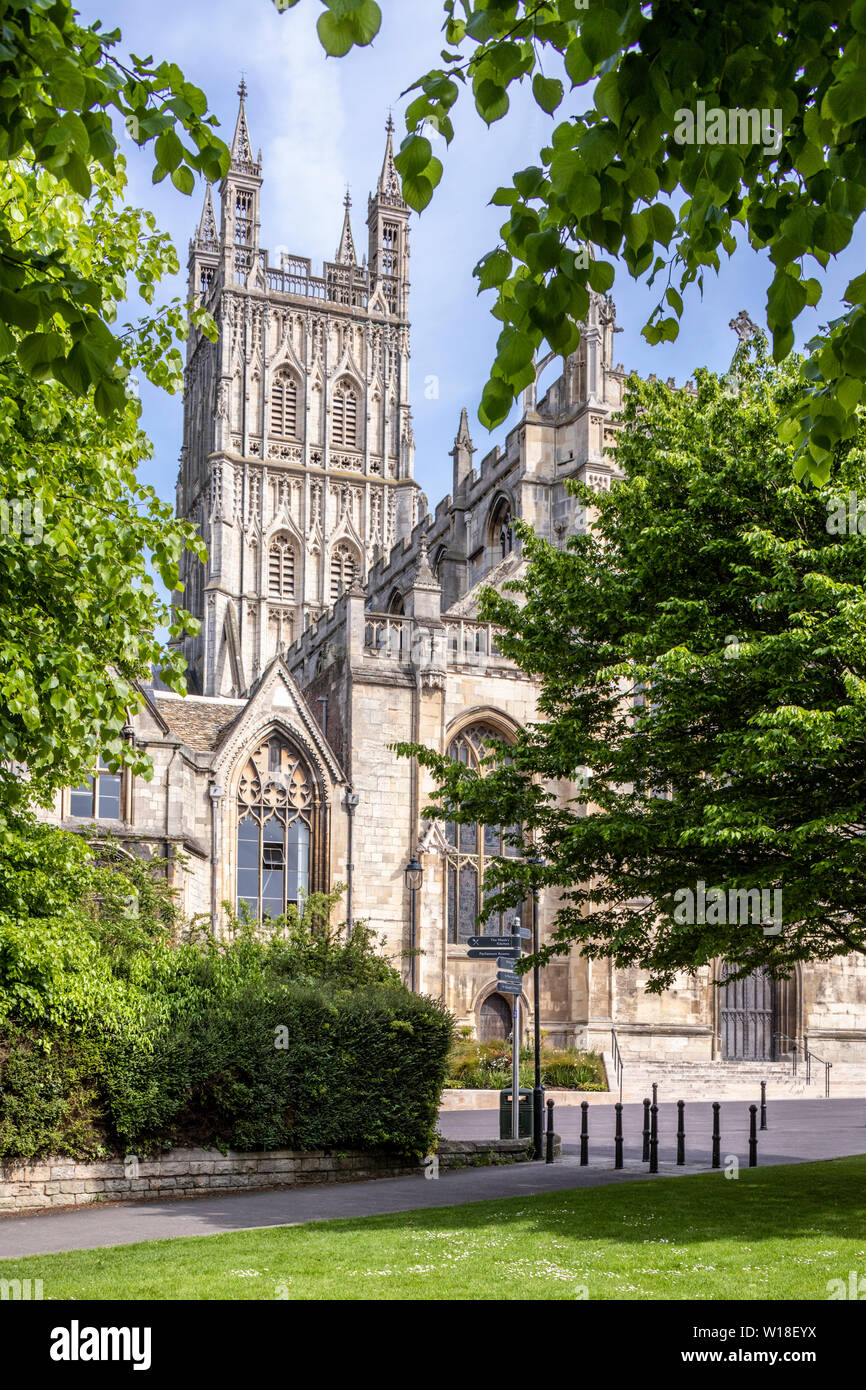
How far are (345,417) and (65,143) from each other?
248ft

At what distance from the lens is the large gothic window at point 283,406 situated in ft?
251

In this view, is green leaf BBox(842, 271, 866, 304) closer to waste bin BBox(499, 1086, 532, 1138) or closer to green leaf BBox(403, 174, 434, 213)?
green leaf BBox(403, 174, 434, 213)

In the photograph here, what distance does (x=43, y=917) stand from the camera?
1594 centimetres

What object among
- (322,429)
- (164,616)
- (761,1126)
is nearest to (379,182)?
(322,429)

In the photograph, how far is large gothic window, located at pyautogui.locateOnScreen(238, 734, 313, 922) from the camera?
34.4m

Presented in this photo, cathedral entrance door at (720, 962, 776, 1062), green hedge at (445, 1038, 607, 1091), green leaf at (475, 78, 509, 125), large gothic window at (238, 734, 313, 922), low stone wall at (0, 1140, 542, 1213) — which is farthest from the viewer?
cathedral entrance door at (720, 962, 776, 1062)

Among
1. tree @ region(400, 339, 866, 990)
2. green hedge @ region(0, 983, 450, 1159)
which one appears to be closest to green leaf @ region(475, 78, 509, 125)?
tree @ region(400, 339, 866, 990)

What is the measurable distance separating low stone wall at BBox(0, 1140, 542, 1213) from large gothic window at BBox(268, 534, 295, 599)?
57.0 metres

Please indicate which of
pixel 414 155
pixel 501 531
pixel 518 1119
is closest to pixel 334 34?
pixel 414 155

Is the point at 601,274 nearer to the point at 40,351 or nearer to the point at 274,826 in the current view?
the point at 40,351

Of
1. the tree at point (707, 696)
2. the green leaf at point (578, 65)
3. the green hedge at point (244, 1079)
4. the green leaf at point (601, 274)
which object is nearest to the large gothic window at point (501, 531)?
the tree at point (707, 696)

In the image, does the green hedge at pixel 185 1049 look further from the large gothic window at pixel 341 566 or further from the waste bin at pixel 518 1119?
→ the large gothic window at pixel 341 566

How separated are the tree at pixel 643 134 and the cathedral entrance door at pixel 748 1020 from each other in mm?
33734

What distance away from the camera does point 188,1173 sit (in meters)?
16.4
